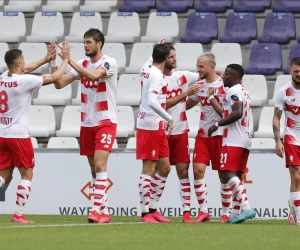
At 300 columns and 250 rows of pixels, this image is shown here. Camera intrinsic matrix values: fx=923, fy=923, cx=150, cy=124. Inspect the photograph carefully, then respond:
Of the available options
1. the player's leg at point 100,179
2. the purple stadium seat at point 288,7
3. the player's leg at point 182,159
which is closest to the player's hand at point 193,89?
the player's leg at point 182,159

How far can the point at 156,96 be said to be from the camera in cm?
1170

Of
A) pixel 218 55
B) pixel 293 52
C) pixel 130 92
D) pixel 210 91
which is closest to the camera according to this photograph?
pixel 210 91

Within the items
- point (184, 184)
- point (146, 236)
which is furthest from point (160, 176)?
point (146, 236)

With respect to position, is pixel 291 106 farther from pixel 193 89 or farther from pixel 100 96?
pixel 100 96

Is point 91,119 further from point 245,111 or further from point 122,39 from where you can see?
point 122,39

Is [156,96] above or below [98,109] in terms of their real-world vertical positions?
above

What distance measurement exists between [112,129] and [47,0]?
376 inches

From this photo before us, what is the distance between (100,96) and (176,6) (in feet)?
26.4

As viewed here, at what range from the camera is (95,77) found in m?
11.6

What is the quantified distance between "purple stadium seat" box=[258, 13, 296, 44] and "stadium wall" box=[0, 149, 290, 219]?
456 centimetres

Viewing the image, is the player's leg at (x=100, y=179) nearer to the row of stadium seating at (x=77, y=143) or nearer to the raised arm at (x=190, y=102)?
the raised arm at (x=190, y=102)

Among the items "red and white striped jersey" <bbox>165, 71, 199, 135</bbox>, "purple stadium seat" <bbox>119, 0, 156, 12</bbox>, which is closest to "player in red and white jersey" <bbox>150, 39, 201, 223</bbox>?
"red and white striped jersey" <bbox>165, 71, 199, 135</bbox>

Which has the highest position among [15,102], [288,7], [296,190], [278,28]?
[288,7]

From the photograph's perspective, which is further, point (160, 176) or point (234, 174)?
point (160, 176)
